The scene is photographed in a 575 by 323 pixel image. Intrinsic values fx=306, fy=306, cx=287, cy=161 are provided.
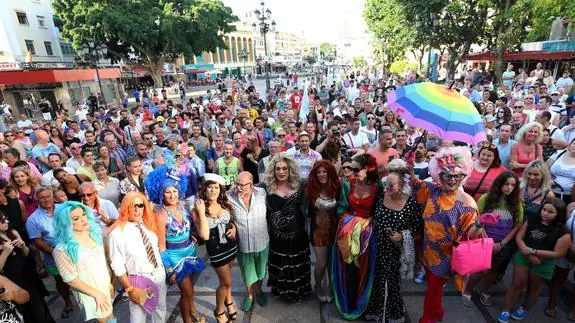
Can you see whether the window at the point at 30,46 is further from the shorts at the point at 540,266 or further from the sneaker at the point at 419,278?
the shorts at the point at 540,266

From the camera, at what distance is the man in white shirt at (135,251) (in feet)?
9.03

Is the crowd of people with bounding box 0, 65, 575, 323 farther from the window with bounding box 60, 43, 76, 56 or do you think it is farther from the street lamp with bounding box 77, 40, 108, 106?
the window with bounding box 60, 43, 76, 56

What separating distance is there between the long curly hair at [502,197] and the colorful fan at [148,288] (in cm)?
356

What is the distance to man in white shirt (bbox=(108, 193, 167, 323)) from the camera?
2.75m

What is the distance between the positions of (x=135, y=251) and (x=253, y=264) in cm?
135

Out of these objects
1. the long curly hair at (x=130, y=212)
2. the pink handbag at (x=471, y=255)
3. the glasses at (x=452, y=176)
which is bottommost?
the pink handbag at (x=471, y=255)

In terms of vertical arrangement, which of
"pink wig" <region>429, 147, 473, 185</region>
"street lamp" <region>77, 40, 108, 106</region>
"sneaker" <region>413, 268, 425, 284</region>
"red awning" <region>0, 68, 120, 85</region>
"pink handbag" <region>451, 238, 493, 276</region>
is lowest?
"sneaker" <region>413, 268, 425, 284</region>

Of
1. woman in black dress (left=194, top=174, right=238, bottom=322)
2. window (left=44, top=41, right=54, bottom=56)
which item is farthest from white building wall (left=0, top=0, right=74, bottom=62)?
woman in black dress (left=194, top=174, right=238, bottom=322)

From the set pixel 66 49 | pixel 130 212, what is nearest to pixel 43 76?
pixel 66 49

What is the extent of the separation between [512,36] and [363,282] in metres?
21.7

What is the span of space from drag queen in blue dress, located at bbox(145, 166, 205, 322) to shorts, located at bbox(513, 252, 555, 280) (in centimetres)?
343

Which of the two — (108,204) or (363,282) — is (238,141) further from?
(363,282)

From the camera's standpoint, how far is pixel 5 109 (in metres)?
16.0

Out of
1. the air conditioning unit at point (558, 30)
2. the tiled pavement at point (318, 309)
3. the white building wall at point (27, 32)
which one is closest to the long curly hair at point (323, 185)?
the tiled pavement at point (318, 309)
